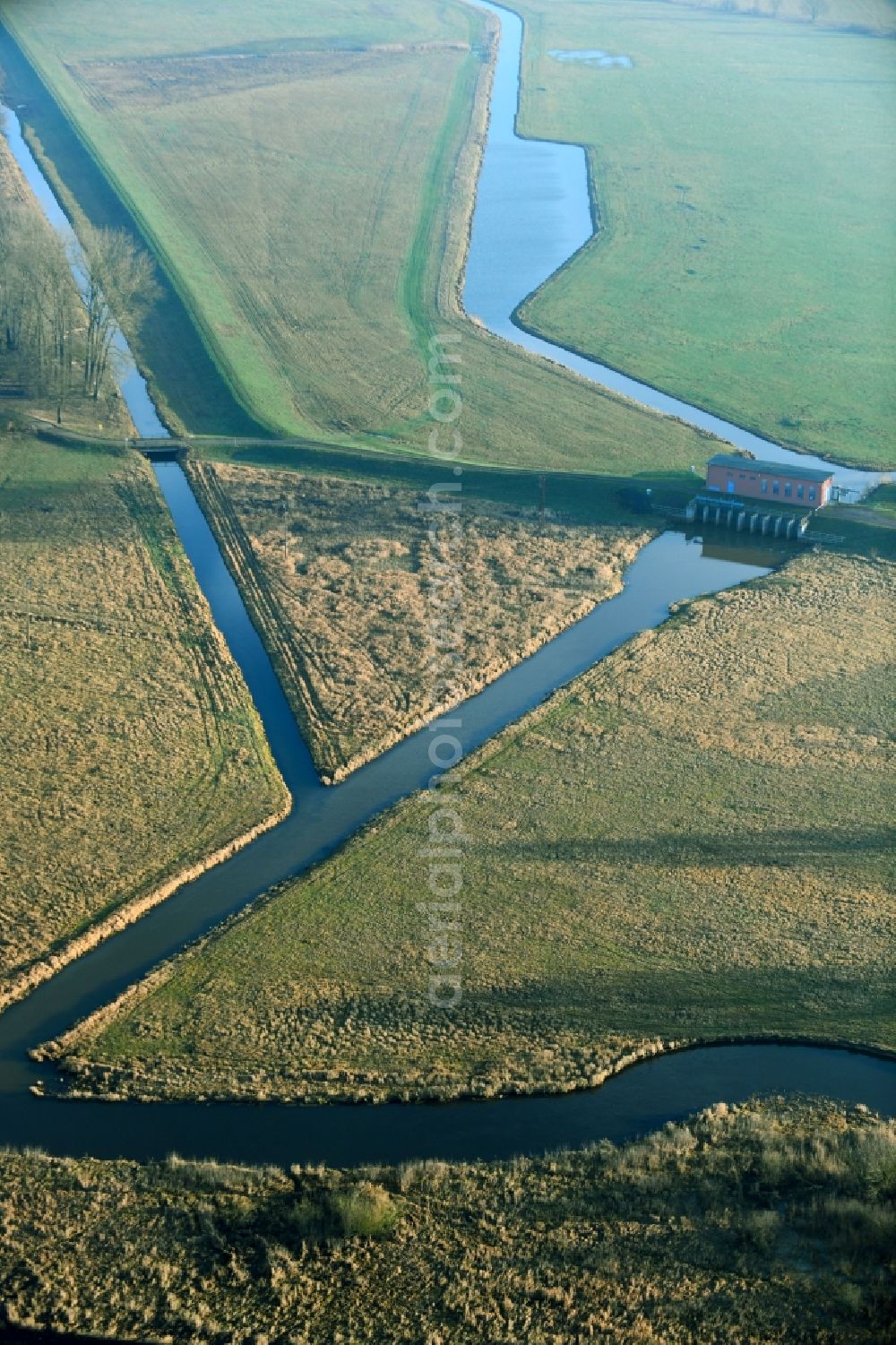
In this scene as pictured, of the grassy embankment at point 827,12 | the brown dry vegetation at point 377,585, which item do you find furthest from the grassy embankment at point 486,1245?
the grassy embankment at point 827,12

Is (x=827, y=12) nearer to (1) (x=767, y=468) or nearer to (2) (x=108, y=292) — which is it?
(2) (x=108, y=292)

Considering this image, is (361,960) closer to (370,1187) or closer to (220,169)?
(370,1187)

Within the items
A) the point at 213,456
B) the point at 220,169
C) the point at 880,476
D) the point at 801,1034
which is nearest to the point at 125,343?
the point at 213,456

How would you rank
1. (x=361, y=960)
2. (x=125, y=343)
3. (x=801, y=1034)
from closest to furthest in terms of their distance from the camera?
(x=801, y=1034), (x=361, y=960), (x=125, y=343)

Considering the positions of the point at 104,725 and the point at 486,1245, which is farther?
the point at 104,725

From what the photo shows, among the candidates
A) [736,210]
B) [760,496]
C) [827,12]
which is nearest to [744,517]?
[760,496]

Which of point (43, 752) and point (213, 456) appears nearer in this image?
point (43, 752)

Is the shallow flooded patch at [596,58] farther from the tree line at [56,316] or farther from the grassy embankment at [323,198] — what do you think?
the tree line at [56,316]
